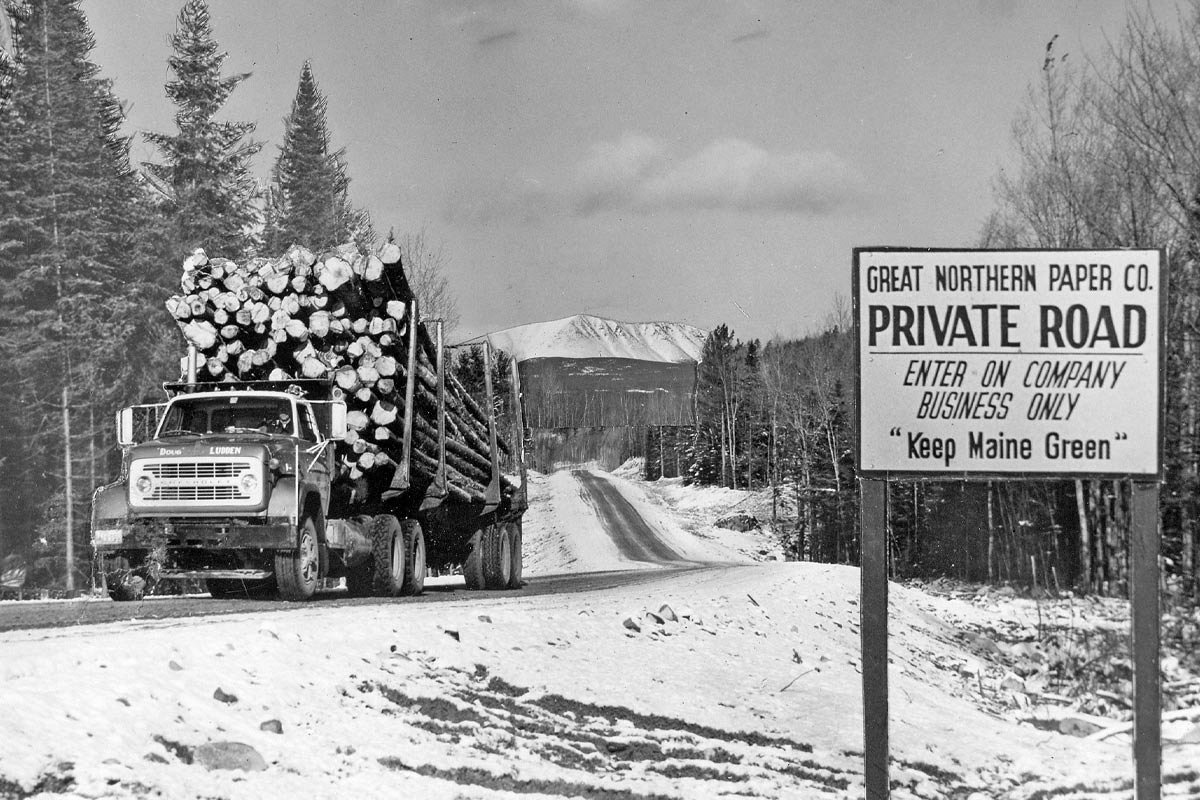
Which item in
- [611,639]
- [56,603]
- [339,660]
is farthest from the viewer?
[56,603]

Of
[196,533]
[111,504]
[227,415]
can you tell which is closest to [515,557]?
[227,415]

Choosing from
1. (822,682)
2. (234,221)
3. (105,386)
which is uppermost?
(234,221)

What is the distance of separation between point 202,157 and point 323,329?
84.9ft

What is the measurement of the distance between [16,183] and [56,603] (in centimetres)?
2543

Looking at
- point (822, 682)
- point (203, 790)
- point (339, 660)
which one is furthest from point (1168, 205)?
point (203, 790)

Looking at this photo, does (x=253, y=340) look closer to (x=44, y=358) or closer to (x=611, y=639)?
(x=611, y=639)

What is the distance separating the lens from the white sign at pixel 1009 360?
221 inches

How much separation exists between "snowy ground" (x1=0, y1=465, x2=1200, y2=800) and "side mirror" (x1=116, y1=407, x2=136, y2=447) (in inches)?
126

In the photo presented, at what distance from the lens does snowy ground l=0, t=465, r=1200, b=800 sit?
570cm

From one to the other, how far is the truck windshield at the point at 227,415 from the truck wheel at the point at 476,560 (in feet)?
18.4

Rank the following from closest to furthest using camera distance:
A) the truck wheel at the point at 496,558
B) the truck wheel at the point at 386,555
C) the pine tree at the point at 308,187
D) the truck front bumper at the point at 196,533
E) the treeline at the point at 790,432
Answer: the truck front bumper at the point at 196,533 → the truck wheel at the point at 386,555 → the truck wheel at the point at 496,558 → the pine tree at the point at 308,187 → the treeline at the point at 790,432

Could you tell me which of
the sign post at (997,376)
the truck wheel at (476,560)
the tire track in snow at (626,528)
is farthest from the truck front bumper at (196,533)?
the tire track in snow at (626,528)

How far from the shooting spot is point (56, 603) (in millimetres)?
12633

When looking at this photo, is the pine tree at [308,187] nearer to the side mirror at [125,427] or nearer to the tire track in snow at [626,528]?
the tire track in snow at [626,528]
